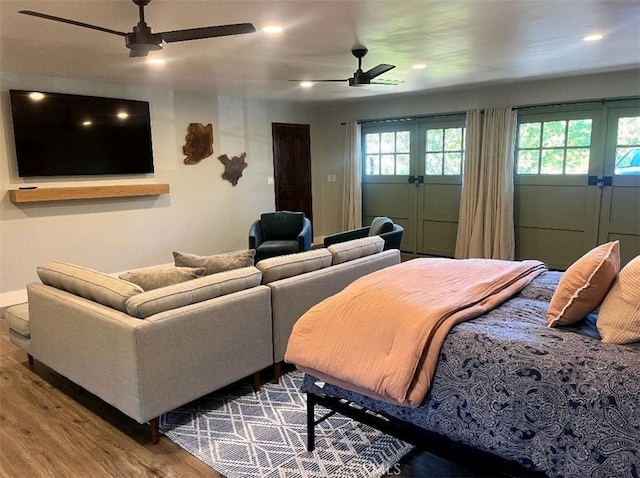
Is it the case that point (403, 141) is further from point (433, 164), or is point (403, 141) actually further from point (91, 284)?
point (91, 284)

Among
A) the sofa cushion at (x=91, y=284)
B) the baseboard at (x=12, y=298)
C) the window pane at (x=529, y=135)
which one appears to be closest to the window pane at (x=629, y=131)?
the window pane at (x=529, y=135)

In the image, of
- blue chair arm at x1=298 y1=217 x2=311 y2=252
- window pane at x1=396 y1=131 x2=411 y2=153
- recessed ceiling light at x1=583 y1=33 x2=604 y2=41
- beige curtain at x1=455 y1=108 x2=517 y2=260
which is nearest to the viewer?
recessed ceiling light at x1=583 y1=33 x2=604 y2=41

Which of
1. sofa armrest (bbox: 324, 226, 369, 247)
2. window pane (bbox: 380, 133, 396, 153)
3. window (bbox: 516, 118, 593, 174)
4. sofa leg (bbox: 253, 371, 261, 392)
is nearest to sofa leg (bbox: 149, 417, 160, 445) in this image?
sofa leg (bbox: 253, 371, 261, 392)

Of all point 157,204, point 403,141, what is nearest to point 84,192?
point 157,204

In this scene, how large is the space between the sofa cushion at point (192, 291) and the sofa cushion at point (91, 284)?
91 millimetres

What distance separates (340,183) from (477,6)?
17.0 feet

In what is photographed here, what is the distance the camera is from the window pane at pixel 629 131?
5207mm

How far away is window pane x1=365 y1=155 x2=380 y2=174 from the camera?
7.51 metres

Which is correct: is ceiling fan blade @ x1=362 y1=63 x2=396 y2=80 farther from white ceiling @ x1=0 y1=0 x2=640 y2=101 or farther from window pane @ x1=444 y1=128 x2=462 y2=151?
window pane @ x1=444 y1=128 x2=462 y2=151

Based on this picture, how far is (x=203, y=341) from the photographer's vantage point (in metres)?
2.52

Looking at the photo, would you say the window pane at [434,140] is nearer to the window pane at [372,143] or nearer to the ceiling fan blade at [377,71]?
the window pane at [372,143]

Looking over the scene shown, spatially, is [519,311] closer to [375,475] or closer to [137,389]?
[375,475]

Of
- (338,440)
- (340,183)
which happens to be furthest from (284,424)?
(340,183)

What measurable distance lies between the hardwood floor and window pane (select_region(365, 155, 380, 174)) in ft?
18.4
